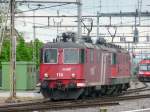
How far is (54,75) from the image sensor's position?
27922mm

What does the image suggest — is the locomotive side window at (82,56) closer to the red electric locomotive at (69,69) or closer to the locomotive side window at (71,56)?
the red electric locomotive at (69,69)

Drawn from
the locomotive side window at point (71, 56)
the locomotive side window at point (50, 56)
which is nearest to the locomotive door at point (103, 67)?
the locomotive side window at point (71, 56)

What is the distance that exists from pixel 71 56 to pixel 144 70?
4077 cm

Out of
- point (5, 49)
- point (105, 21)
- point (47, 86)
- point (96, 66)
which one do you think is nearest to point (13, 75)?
point (47, 86)

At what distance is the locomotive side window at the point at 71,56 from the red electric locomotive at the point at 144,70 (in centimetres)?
4043

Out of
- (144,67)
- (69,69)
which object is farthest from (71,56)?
(144,67)

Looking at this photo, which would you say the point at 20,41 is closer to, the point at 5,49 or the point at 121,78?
the point at 5,49

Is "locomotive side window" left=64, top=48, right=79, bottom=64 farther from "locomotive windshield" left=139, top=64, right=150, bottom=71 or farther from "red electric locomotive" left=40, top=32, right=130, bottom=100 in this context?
"locomotive windshield" left=139, top=64, right=150, bottom=71

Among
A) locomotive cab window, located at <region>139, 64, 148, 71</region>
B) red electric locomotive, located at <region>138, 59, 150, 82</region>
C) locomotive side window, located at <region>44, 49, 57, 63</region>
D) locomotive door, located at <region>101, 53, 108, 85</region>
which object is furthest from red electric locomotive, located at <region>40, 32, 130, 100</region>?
locomotive cab window, located at <region>139, 64, 148, 71</region>

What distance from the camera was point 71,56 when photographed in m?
28.4

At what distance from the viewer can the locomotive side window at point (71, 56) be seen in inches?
1110

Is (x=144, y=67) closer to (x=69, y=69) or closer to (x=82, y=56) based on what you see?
(x=82, y=56)

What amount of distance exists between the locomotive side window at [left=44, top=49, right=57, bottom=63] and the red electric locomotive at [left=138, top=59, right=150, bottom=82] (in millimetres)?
40453

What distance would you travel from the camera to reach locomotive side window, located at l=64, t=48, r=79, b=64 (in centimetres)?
2820
